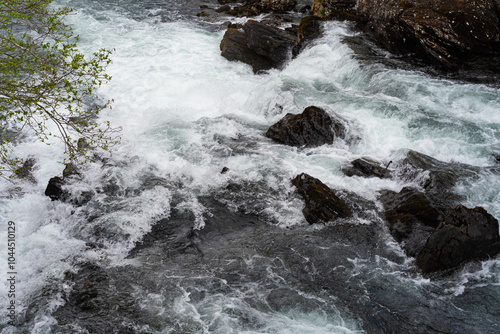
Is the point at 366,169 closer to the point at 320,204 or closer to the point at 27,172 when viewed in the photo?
the point at 320,204

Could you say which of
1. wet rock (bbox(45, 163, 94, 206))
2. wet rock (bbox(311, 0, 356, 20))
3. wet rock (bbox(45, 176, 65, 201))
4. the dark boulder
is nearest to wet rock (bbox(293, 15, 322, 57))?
wet rock (bbox(311, 0, 356, 20))

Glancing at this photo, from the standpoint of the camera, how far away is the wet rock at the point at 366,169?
38.3 ft

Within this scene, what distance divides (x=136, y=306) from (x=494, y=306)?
7245 mm

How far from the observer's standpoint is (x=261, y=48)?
64.8ft

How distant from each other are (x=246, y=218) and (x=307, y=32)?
44.8 feet

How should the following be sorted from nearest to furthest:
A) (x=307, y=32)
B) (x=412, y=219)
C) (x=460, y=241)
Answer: (x=460, y=241), (x=412, y=219), (x=307, y=32)

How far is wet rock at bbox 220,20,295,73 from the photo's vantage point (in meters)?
19.8

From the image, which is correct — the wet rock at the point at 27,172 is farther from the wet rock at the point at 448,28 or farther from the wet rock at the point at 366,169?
the wet rock at the point at 448,28

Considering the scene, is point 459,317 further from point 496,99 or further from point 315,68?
point 315,68

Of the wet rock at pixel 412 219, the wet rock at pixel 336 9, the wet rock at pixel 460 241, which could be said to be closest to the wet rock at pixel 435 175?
the wet rock at pixel 412 219

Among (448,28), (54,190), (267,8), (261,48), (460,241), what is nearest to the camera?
(460,241)

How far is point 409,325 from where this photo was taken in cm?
745

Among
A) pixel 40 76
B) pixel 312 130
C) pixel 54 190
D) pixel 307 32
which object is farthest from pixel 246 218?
pixel 307 32

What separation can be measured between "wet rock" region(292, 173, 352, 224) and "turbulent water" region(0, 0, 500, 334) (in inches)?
10.3
